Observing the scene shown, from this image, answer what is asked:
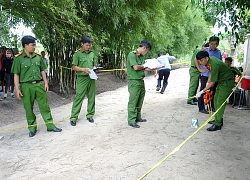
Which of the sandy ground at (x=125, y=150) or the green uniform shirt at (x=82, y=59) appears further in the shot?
the green uniform shirt at (x=82, y=59)

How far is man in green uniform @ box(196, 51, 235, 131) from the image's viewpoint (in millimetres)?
4070

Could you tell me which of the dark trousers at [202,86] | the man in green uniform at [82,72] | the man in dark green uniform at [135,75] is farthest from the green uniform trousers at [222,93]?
the man in green uniform at [82,72]

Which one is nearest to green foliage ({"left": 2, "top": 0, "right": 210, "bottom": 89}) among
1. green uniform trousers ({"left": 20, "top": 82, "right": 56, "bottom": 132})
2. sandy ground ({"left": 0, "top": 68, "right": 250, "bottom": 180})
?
green uniform trousers ({"left": 20, "top": 82, "right": 56, "bottom": 132})

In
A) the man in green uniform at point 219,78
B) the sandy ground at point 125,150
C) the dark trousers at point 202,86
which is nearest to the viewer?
the sandy ground at point 125,150

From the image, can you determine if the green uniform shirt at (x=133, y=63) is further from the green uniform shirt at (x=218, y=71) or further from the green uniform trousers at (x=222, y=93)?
the green uniform trousers at (x=222, y=93)

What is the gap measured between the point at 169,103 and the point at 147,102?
58cm

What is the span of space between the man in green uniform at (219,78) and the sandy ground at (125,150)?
16.3 inches

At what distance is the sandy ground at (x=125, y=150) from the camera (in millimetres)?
2947

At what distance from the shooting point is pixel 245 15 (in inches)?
175

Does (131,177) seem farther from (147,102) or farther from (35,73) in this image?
(147,102)

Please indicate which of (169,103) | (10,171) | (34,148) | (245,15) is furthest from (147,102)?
(10,171)

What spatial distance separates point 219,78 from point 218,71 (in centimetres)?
14

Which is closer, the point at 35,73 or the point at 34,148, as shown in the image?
the point at 34,148

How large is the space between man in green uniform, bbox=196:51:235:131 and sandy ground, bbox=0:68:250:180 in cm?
41
